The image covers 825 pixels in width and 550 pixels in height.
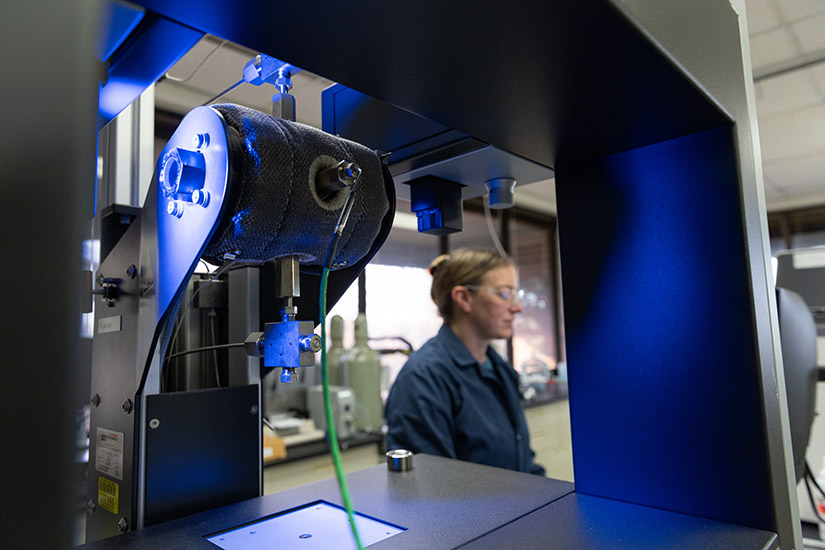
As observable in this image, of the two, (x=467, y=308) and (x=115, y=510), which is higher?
(x=467, y=308)

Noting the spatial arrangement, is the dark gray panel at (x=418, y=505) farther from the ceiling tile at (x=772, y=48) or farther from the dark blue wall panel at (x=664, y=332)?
the ceiling tile at (x=772, y=48)

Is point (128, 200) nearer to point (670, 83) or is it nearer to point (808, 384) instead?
point (670, 83)

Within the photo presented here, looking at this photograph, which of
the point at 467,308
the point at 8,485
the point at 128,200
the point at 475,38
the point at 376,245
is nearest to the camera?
the point at 8,485

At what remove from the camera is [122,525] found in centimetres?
60

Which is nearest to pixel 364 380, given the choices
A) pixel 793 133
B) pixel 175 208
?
pixel 175 208

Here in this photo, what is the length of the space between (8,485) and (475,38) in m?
0.37

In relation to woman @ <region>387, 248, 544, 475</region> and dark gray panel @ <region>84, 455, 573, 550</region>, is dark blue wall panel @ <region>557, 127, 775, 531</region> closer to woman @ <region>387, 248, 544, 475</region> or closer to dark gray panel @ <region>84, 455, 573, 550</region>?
dark gray panel @ <region>84, 455, 573, 550</region>

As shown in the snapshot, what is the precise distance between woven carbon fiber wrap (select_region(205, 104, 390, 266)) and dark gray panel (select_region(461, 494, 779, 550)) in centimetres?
33

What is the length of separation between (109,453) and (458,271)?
A: 5.46 ft

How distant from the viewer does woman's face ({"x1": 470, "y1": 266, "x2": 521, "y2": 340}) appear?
7.11 ft

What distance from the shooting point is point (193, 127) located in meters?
0.44

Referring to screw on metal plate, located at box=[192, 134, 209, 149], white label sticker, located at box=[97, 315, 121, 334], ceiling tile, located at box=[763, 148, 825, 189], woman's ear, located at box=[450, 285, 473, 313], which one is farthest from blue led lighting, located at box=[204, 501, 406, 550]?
ceiling tile, located at box=[763, 148, 825, 189]

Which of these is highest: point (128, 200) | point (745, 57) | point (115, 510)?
point (745, 57)

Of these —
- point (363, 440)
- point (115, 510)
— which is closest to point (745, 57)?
point (115, 510)
